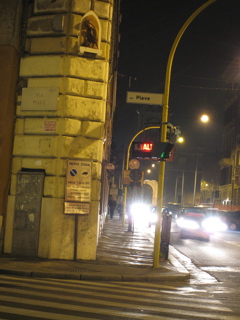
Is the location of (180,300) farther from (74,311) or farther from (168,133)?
(168,133)

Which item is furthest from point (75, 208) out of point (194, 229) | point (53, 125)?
point (194, 229)

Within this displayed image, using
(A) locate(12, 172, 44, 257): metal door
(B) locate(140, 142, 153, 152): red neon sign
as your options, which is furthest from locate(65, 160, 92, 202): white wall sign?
(B) locate(140, 142, 153, 152): red neon sign

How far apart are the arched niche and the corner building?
3 cm

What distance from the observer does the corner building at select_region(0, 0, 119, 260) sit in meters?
13.7

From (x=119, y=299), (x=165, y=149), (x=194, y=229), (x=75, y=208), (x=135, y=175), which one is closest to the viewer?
(x=119, y=299)

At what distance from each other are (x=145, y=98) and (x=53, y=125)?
274 cm

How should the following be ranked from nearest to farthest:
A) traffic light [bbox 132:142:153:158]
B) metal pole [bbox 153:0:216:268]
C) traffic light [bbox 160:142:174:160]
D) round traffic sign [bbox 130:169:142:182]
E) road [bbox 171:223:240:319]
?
1. road [bbox 171:223:240:319]
2. metal pole [bbox 153:0:216:268]
3. traffic light [bbox 160:142:174:160]
4. traffic light [bbox 132:142:153:158]
5. round traffic sign [bbox 130:169:142:182]

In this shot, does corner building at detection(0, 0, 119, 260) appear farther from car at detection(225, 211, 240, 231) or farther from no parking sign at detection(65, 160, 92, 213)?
car at detection(225, 211, 240, 231)

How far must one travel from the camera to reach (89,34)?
13906 mm

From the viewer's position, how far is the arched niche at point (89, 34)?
13.8 metres

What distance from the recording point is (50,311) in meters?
7.02

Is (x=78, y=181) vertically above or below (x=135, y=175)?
below

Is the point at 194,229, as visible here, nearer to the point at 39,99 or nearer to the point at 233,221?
the point at 39,99

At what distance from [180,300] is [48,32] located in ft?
28.5
